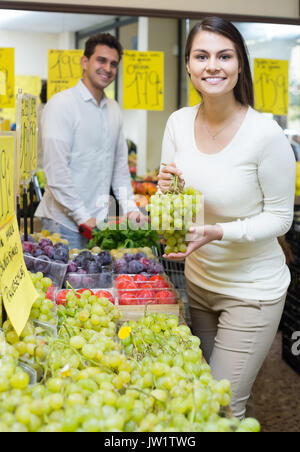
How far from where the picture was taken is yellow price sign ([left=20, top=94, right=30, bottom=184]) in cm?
236

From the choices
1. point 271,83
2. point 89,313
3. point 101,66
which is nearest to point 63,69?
point 101,66

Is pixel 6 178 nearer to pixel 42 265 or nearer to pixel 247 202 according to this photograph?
pixel 42 265

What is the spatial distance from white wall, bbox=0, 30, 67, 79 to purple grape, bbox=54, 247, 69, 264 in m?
2.26

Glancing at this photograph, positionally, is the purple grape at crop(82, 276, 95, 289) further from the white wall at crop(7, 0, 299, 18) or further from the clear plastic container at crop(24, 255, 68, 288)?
the white wall at crop(7, 0, 299, 18)

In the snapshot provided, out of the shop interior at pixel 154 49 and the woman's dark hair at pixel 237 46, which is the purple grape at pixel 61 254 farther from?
the shop interior at pixel 154 49

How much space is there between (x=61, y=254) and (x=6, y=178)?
0.88 meters

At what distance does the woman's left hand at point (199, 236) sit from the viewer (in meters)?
1.78

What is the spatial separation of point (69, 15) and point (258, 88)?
1.47 metres

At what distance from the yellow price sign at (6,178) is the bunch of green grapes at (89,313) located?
35 centimetres

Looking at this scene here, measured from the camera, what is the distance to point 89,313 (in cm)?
168

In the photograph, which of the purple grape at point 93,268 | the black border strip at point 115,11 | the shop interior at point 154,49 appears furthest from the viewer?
the shop interior at point 154,49

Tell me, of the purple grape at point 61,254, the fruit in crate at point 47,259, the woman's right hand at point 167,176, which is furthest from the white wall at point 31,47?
the woman's right hand at point 167,176

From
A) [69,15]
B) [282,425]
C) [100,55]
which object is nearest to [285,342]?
[282,425]

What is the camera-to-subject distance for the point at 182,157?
6.86 ft
